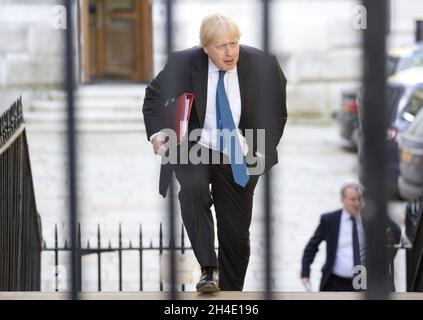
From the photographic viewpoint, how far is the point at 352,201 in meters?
7.57

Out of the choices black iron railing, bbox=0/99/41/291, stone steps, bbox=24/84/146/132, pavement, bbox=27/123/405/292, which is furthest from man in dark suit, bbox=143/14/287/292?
stone steps, bbox=24/84/146/132

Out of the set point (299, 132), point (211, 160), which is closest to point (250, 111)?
point (211, 160)

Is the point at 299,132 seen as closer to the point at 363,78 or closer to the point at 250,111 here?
the point at 250,111

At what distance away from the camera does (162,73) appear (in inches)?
147

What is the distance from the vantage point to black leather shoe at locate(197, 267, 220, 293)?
12.4 feet

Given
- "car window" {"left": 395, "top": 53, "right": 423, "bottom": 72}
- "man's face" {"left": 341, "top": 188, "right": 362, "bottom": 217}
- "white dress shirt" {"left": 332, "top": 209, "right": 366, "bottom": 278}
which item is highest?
"car window" {"left": 395, "top": 53, "right": 423, "bottom": 72}

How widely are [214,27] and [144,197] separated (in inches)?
399

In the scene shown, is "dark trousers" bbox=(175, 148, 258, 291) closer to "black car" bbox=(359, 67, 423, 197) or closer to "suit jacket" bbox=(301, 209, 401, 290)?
"suit jacket" bbox=(301, 209, 401, 290)

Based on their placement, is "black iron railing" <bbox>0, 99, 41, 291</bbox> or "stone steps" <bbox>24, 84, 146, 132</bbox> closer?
"black iron railing" <bbox>0, 99, 41, 291</bbox>

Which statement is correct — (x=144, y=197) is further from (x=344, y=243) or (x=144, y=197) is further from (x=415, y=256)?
(x=415, y=256)

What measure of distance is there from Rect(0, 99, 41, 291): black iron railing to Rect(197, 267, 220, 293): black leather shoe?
1305 mm

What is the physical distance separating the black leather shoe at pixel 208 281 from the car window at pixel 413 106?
902 cm
